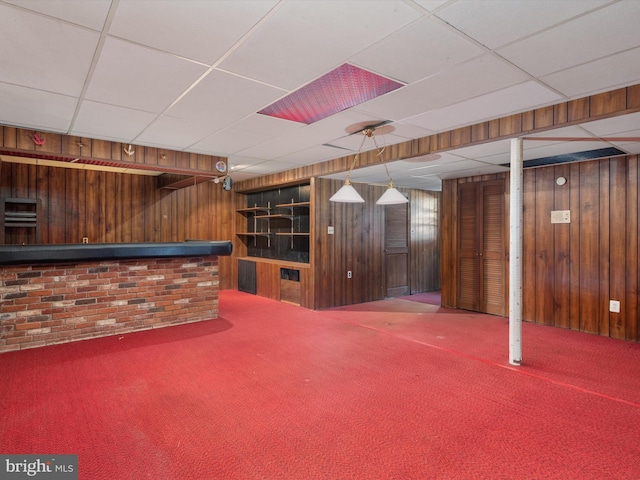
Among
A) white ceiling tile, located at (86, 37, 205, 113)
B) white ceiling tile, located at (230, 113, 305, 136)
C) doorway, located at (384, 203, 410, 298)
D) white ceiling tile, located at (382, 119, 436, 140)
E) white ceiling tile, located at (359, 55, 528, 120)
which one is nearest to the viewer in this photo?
white ceiling tile, located at (86, 37, 205, 113)

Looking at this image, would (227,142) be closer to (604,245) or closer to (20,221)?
(20,221)

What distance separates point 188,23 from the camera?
6.43 ft

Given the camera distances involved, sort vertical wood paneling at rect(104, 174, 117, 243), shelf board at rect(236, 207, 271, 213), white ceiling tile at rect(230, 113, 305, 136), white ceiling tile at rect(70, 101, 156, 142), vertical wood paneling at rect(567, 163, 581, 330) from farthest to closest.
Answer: shelf board at rect(236, 207, 271, 213)
vertical wood paneling at rect(104, 174, 117, 243)
vertical wood paneling at rect(567, 163, 581, 330)
white ceiling tile at rect(230, 113, 305, 136)
white ceiling tile at rect(70, 101, 156, 142)

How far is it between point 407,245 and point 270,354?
15.2 feet

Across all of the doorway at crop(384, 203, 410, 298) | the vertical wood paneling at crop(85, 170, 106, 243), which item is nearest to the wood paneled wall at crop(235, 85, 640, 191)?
the doorway at crop(384, 203, 410, 298)

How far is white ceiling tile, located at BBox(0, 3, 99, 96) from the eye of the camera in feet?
6.46

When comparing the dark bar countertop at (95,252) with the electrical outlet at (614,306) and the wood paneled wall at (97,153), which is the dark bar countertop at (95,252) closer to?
the wood paneled wall at (97,153)

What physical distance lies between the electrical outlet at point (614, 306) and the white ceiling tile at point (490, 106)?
9.65 ft

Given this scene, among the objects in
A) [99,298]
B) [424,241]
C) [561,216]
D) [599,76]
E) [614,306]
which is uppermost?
[599,76]

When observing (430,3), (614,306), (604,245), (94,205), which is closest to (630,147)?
(604,245)

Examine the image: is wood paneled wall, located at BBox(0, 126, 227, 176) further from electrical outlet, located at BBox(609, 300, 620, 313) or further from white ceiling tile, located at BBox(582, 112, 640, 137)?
electrical outlet, located at BBox(609, 300, 620, 313)

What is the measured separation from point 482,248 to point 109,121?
18.0ft

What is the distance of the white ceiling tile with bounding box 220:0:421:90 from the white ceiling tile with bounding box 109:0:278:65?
0.34ft

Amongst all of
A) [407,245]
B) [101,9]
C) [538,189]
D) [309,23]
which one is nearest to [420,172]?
[538,189]
